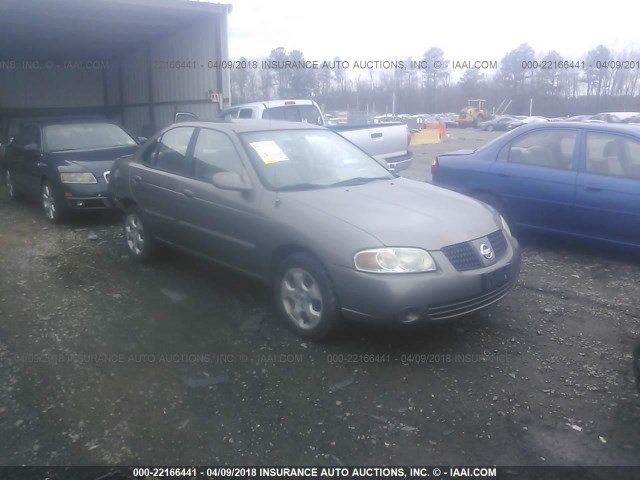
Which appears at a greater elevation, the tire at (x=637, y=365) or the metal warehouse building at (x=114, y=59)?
the metal warehouse building at (x=114, y=59)

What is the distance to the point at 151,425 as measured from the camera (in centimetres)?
328

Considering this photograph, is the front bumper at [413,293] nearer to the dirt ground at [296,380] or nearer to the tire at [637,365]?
the dirt ground at [296,380]

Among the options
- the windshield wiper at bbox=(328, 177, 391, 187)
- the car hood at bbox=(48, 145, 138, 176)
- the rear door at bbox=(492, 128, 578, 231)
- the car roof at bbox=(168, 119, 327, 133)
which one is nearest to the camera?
the windshield wiper at bbox=(328, 177, 391, 187)

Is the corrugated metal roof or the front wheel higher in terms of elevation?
the corrugated metal roof

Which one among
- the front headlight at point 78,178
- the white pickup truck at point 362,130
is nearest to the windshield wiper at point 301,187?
the white pickup truck at point 362,130

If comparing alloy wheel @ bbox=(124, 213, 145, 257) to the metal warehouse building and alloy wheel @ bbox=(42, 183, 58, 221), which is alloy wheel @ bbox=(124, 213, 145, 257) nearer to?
alloy wheel @ bbox=(42, 183, 58, 221)

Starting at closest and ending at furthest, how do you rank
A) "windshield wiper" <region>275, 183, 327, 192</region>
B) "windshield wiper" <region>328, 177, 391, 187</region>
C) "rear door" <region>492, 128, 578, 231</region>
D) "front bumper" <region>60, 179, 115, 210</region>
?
"windshield wiper" <region>275, 183, 327, 192</region> → "windshield wiper" <region>328, 177, 391, 187</region> → "rear door" <region>492, 128, 578, 231</region> → "front bumper" <region>60, 179, 115, 210</region>

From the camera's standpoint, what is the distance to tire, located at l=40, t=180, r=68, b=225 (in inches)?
309

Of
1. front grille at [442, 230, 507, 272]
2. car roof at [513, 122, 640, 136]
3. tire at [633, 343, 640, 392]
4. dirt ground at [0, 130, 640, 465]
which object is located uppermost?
car roof at [513, 122, 640, 136]

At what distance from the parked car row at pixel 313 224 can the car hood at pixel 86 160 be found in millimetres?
1561

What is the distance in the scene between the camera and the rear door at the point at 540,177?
6.18 m

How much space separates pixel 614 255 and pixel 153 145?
4.97m

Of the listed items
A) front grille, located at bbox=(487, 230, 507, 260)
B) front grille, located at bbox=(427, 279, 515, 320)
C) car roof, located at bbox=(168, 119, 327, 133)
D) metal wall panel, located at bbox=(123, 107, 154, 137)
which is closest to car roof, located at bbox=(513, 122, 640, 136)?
front grille, located at bbox=(487, 230, 507, 260)

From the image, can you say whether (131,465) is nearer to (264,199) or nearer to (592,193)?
(264,199)
